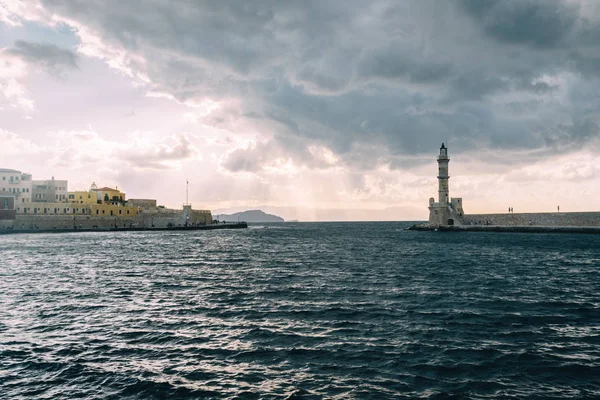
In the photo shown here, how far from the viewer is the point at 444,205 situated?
411 feet

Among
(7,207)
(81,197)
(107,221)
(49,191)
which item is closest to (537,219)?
(107,221)

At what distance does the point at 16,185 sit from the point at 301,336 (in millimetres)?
153200

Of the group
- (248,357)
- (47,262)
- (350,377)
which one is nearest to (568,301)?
(350,377)

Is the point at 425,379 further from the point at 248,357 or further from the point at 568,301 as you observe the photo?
the point at 568,301

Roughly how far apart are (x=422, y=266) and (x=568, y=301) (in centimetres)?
1793

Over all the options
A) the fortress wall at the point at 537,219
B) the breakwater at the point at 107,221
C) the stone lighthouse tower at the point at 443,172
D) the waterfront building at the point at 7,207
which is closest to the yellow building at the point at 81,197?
the breakwater at the point at 107,221

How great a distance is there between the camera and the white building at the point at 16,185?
136m

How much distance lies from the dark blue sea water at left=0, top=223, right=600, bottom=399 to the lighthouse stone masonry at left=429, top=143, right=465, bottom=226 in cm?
8916

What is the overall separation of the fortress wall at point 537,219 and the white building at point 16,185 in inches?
5692

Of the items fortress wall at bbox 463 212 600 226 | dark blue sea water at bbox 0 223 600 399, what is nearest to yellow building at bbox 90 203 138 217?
dark blue sea water at bbox 0 223 600 399

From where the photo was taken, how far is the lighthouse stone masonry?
4882 inches

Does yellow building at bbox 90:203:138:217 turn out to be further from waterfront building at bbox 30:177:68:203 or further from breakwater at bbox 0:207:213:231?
waterfront building at bbox 30:177:68:203

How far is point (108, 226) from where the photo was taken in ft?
480

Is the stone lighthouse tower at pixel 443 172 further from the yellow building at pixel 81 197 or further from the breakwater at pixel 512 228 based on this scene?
the yellow building at pixel 81 197
